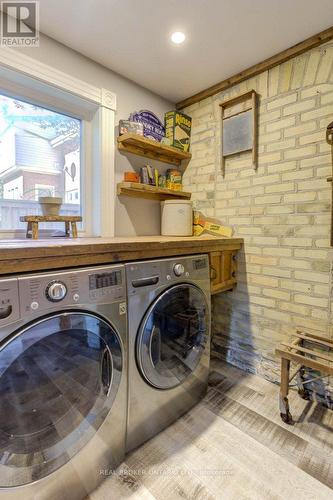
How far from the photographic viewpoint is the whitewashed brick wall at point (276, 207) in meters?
1.59

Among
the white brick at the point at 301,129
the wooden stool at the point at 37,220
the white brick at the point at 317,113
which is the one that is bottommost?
the wooden stool at the point at 37,220

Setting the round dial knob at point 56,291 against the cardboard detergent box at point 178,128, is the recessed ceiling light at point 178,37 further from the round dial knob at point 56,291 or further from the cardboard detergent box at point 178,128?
the round dial knob at point 56,291

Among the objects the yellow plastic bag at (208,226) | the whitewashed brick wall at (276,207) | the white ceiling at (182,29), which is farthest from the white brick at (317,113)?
the yellow plastic bag at (208,226)

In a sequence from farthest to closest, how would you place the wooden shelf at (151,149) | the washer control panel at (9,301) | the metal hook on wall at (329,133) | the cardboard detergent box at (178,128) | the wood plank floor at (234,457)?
1. the cardboard detergent box at (178,128)
2. the wooden shelf at (151,149)
3. the metal hook on wall at (329,133)
4. the wood plank floor at (234,457)
5. the washer control panel at (9,301)

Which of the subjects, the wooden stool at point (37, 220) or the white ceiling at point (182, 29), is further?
the wooden stool at point (37, 220)

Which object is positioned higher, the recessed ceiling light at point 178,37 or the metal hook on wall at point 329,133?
the recessed ceiling light at point 178,37

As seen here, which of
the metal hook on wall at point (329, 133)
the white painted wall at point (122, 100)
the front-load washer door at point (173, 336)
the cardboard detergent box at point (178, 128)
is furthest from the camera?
the cardboard detergent box at point (178, 128)

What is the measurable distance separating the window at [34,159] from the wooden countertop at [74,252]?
24.7 inches

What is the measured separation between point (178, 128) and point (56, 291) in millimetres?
1837

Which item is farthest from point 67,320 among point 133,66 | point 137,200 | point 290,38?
point 290,38

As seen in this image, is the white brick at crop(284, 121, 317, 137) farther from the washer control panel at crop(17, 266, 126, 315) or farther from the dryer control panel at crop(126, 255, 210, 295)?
the washer control panel at crop(17, 266, 126, 315)

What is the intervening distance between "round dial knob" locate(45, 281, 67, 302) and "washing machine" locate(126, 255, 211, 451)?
0.99 ft

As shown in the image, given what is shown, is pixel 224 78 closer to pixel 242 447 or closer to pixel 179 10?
pixel 179 10

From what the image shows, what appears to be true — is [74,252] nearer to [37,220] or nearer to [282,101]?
[37,220]
